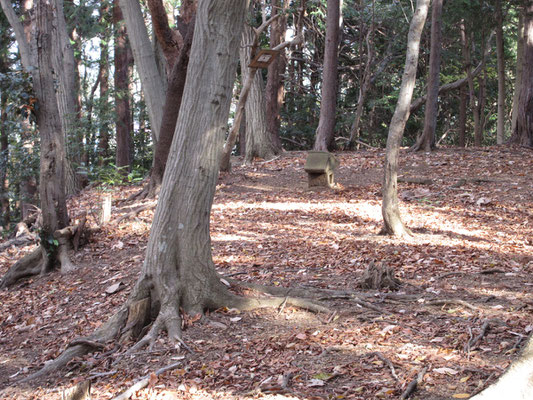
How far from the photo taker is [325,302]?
560 cm

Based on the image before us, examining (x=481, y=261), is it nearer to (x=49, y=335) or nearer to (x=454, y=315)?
(x=454, y=315)

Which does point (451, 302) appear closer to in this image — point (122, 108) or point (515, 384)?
point (515, 384)

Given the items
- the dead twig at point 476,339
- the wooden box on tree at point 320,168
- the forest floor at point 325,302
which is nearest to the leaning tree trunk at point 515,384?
the forest floor at point 325,302

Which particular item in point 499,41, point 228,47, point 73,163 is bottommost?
point 73,163

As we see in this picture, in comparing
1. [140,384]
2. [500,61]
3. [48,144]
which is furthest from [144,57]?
[500,61]

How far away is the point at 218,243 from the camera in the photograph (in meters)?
8.57

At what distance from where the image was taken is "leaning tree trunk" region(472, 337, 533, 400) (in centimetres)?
254

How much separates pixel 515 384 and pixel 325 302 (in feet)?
10.2

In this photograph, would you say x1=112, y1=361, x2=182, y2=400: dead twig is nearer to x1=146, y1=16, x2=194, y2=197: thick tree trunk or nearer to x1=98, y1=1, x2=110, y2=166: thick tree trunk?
x1=146, y1=16, x2=194, y2=197: thick tree trunk

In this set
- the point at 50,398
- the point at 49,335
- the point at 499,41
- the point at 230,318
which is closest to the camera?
the point at 50,398

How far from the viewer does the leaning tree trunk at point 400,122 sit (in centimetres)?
773

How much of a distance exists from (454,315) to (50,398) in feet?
12.4

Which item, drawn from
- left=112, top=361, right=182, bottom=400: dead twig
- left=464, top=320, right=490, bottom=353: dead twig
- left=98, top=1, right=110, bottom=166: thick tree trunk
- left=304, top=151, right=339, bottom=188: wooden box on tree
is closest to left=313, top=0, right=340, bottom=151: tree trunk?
left=304, top=151, right=339, bottom=188: wooden box on tree

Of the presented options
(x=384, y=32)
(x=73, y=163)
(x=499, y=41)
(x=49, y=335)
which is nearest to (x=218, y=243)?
(x=49, y=335)
